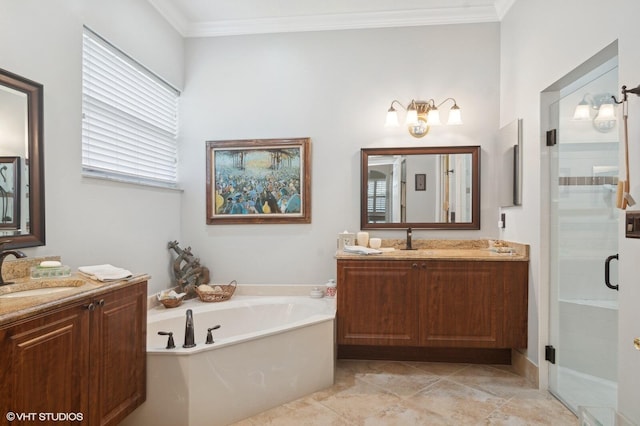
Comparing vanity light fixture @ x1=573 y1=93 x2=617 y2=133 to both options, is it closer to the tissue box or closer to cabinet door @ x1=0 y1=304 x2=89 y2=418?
cabinet door @ x1=0 y1=304 x2=89 y2=418

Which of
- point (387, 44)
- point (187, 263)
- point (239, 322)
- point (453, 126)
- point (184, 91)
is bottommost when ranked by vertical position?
point (239, 322)

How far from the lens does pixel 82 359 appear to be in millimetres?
1562

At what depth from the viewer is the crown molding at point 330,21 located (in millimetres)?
3199

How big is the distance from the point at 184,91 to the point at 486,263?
300cm

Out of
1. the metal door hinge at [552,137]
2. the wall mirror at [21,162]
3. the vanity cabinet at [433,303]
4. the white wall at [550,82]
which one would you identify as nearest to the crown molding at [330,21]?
the white wall at [550,82]

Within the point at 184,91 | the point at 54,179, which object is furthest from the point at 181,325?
the point at 184,91

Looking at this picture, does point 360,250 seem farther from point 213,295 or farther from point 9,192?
point 9,192

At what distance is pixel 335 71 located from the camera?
11.0ft

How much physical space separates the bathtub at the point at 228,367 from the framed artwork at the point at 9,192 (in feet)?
3.11

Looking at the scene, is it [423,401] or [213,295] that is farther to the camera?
[213,295]

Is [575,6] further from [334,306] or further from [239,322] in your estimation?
[239,322]

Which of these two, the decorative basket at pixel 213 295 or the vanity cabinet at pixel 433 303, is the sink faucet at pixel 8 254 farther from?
the vanity cabinet at pixel 433 303

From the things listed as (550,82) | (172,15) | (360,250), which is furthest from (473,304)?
(172,15)

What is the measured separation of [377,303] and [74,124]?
7.59 feet
